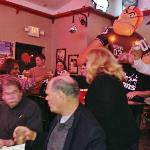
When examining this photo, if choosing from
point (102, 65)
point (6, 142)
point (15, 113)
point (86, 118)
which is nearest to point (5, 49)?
point (15, 113)

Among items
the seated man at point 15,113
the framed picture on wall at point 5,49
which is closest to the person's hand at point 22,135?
the seated man at point 15,113

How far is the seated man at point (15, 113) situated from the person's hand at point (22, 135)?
17 cm

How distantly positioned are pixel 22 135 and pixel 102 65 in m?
0.73

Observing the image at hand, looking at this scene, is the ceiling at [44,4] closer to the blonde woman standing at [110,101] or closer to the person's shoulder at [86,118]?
the blonde woman standing at [110,101]

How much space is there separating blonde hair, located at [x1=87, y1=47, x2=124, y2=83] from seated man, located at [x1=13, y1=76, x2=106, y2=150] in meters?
0.27

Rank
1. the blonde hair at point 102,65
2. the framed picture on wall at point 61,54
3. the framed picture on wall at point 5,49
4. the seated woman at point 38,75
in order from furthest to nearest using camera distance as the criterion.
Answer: the framed picture on wall at point 61,54 → the framed picture on wall at point 5,49 → the seated woman at point 38,75 → the blonde hair at point 102,65

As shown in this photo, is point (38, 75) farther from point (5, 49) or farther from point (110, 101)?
point (110, 101)

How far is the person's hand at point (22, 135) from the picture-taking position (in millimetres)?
1752

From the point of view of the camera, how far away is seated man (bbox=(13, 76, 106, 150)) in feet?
Result: 4.72

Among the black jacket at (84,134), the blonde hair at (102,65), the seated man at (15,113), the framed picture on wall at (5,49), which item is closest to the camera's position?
the black jacket at (84,134)

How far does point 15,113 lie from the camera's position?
6.59 feet

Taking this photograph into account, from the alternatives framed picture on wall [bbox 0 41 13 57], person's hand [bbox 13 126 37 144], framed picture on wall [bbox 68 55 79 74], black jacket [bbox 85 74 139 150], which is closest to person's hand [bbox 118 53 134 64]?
framed picture on wall [bbox 68 55 79 74]

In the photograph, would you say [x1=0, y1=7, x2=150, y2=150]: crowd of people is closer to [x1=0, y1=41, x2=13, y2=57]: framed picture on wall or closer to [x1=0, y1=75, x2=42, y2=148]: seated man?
[x1=0, y1=75, x2=42, y2=148]: seated man

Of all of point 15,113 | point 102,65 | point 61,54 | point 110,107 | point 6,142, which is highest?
point 61,54
